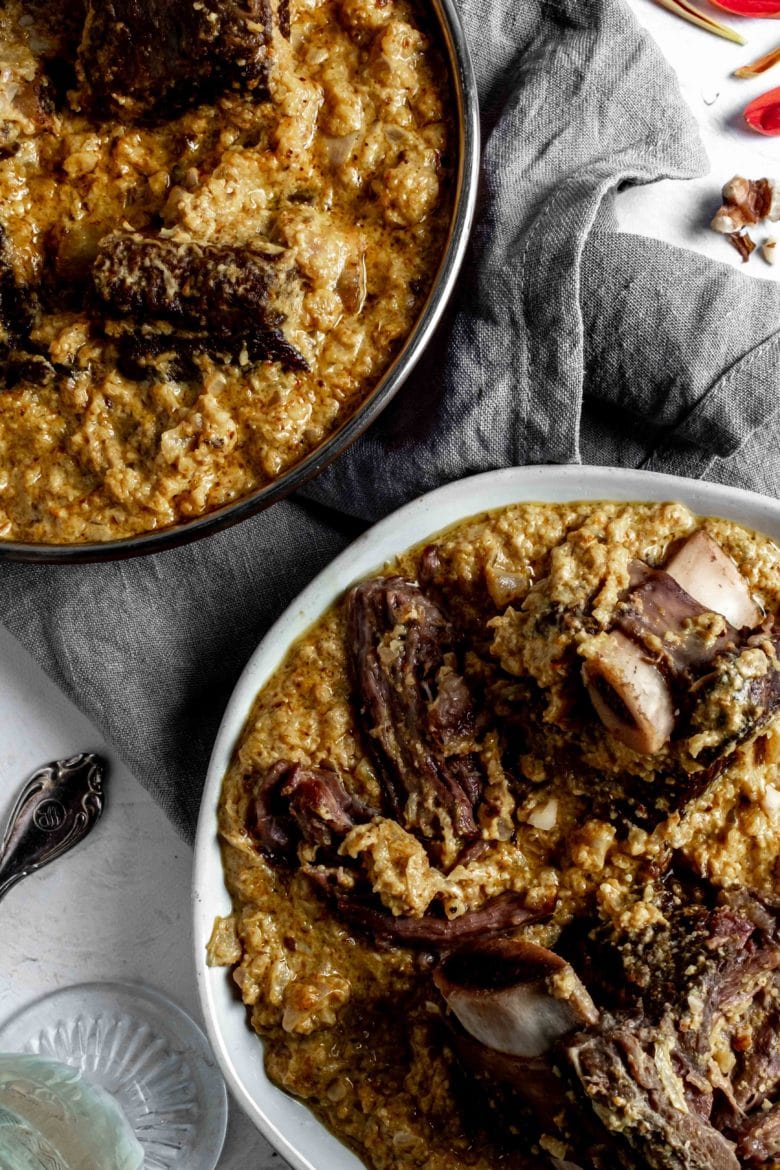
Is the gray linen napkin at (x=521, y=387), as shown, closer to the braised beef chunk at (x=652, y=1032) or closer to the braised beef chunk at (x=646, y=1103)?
the braised beef chunk at (x=652, y=1032)

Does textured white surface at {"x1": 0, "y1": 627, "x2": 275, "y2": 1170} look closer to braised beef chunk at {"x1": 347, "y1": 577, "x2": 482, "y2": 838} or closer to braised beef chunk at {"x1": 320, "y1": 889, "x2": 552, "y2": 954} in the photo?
braised beef chunk at {"x1": 320, "y1": 889, "x2": 552, "y2": 954}

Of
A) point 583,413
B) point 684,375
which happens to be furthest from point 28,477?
point 684,375

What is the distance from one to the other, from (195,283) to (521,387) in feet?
3.65

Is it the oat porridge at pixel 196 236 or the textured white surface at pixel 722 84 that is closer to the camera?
the oat porridge at pixel 196 236

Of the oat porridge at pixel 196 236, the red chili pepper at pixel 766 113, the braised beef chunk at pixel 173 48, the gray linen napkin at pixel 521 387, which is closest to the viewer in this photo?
the braised beef chunk at pixel 173 48

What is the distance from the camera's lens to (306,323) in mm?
3301

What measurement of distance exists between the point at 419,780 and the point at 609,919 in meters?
0.70

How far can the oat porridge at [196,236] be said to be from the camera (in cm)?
326

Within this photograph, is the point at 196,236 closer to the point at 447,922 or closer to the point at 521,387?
the point at 521,387

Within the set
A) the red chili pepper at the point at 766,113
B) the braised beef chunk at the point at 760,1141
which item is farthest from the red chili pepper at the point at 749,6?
the braised beef chunk at the point at 760,1141

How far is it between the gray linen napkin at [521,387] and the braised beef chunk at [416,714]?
1.76 feet

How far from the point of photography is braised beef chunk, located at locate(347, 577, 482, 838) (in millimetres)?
3434

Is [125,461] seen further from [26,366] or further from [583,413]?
[583,413]

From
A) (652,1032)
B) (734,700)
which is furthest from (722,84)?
(652,1032)
